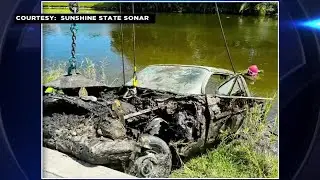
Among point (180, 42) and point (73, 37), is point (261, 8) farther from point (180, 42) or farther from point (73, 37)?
point (73, 37)

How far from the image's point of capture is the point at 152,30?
13.4 ft

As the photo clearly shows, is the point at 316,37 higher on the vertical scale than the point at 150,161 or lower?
higher

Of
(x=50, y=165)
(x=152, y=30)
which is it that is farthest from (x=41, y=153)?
(x=152, y=30)

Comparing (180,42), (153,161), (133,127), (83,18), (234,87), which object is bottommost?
(153,161)

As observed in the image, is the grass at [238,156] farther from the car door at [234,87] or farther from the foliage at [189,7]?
the foliage at [189,7]

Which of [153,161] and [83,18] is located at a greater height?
[83,18]

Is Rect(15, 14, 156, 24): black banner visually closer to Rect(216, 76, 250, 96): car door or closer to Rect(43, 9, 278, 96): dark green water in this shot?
Rect(43, 9, 278, 96): dark green water

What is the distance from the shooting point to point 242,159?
4125 millimetres

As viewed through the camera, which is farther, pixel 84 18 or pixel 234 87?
pixel 234 87

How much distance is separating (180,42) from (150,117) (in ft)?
1.36

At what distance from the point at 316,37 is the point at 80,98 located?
1.24m

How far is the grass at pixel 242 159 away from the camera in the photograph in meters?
4.11

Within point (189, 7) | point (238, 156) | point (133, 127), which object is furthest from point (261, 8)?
point (133, 127)

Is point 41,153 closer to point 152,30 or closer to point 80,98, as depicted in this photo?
point 80,98
